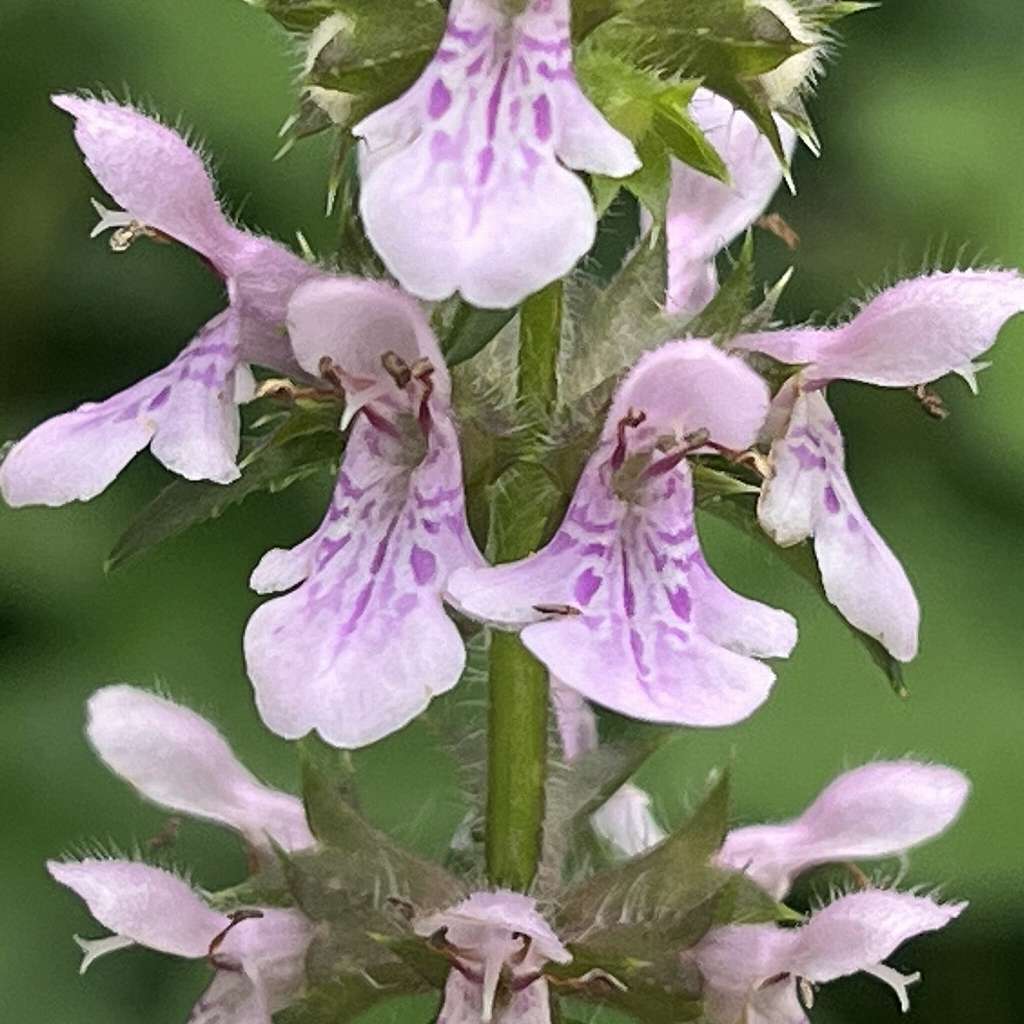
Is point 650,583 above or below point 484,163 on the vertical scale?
below

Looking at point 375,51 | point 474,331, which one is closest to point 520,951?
point 474,331

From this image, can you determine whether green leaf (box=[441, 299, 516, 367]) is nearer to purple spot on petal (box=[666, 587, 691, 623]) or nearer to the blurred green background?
purple spot on petal (box=[666, 587, 691, 623])

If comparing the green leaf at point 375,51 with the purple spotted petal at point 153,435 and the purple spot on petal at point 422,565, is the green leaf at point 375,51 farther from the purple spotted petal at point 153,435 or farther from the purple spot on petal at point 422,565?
the purple spot on petal at point 422,565

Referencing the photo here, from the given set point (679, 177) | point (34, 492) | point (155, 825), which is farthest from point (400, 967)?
point (155, 825)

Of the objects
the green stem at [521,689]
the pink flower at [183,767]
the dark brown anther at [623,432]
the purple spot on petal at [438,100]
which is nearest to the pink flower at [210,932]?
the pink flower at [183,767]

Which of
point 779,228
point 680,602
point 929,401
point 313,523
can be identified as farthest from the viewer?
point 313,523

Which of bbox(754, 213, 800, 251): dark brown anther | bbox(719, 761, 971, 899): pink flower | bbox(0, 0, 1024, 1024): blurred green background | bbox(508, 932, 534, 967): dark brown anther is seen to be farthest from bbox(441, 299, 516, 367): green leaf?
bbox(0, 0, 1024, 1024): blurred green background

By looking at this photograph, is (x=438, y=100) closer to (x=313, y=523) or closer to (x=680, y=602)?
(x=680, y=602)
